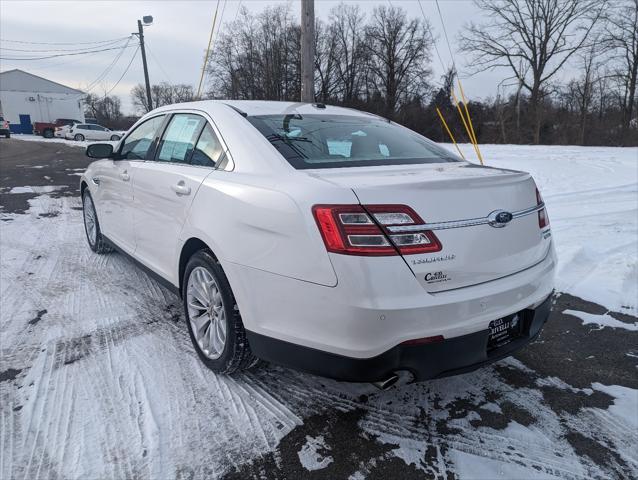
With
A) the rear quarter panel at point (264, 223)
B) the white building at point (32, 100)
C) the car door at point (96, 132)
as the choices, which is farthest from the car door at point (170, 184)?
the white building at point (32, 100)

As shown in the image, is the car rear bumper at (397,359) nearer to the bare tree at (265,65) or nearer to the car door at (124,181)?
the car door at (124,181)

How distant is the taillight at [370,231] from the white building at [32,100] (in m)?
56.9

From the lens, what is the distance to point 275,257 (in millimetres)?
2031

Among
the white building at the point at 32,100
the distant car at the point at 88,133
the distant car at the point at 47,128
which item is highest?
the white building at the point at 32,100

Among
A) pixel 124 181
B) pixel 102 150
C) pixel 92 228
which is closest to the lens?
pixel 124 181

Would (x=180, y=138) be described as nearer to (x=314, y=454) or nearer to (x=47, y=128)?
(x=314, y=454)

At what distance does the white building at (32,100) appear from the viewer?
4741cm

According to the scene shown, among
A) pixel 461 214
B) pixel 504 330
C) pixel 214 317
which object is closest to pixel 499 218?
pixel 461 214

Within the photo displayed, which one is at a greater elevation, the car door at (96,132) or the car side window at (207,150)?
the car door at (96,132)

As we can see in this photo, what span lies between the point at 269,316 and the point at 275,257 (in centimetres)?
30

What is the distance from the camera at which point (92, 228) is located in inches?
200

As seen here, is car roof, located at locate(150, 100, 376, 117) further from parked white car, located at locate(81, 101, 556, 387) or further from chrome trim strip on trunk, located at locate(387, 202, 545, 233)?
chrome trim strip on trunk, located at locate(387, 202, 545, 233)

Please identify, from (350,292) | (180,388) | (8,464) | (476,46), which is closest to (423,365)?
(350,292)

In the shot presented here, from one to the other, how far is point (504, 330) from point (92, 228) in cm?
458
